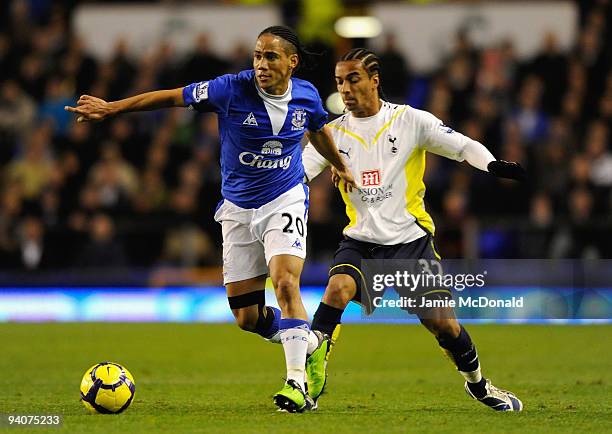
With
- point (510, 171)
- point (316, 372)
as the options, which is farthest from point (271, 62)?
point (316, 372)

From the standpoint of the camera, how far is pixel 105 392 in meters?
8.06

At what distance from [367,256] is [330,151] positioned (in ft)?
2.44

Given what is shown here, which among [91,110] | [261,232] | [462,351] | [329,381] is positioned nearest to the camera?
[91,110]

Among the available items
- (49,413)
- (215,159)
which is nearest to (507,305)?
(215,159)

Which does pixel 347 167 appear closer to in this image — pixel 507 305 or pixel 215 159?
pixel 507 305

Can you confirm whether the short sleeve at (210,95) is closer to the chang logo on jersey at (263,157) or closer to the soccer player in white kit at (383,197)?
the chang logo on jersey at (263,157)

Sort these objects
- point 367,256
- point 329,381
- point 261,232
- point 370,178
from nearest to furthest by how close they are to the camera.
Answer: point 261,232 < point 367,256 < point 370,178 < point 329,381

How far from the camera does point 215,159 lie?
17688 mm

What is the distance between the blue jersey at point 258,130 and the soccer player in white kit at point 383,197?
0.35 m

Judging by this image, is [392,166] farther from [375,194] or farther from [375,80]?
A: [375,80]

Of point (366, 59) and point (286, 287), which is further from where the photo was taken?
point (366, 59)

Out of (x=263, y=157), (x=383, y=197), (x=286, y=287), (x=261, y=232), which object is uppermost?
(x=263, y=157)

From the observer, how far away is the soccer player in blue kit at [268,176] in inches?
319

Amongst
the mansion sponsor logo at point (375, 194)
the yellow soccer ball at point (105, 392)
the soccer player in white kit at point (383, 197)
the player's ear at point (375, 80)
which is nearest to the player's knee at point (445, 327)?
the soccer player in white kit at point (383, 197)
